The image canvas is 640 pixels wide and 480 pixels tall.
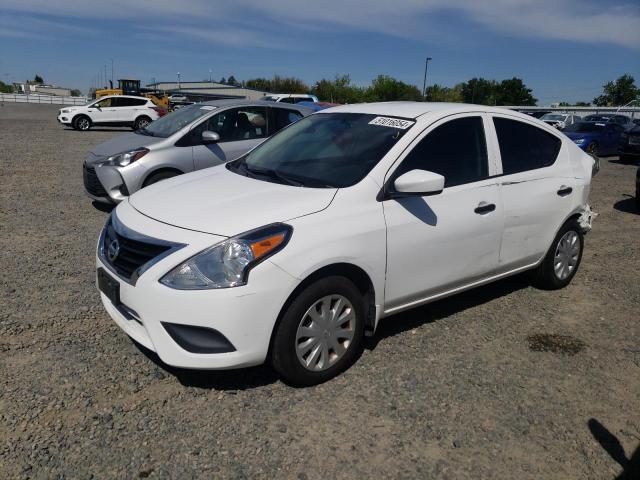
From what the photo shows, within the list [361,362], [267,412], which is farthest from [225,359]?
[361,362]

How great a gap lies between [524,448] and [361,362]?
1188 millimetres

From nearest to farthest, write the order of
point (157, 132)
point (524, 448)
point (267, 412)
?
point (524, 448) → point (267, 412) → point (157, 132)

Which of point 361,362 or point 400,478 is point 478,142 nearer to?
point 361,362

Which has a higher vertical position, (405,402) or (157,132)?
(157,132)

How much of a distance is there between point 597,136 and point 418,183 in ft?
60.0

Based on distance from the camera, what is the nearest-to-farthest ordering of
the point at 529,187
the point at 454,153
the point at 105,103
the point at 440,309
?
the point at 454,153
the point at 529,187
the point at 440,309
the point at 105,103

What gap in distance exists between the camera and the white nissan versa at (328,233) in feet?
9.84

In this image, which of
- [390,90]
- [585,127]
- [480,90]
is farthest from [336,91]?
[585,127]

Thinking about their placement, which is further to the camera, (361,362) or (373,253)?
(361,362)

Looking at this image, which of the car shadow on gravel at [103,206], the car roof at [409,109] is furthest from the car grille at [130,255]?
the car shadow on gravel at [103,206]

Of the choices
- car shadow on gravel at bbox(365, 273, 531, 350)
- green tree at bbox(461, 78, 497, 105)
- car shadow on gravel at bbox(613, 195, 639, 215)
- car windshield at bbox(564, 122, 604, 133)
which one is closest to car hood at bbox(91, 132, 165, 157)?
car shadow on gravel at bbox(365, 273, 531, 350)

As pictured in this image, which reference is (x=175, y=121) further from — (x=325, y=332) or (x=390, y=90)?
(x=390, y=90)

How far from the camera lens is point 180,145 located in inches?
295

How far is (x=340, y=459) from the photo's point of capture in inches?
109
